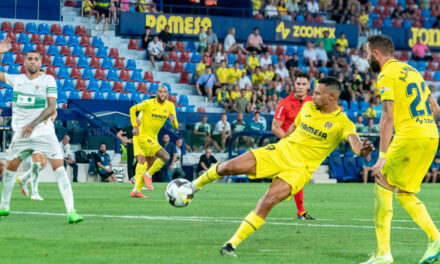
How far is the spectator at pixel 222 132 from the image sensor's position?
28469mm

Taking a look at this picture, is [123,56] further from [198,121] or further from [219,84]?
[198,121]

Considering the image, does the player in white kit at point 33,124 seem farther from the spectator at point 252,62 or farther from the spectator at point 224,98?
the spectator at point 252,62

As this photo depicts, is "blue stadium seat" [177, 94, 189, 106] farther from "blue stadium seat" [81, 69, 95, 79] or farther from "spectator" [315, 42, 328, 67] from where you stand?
"spectator" [315, 42, 328, 67]

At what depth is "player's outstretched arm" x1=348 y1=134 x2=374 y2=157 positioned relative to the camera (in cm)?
833

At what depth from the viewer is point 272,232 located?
426 inches

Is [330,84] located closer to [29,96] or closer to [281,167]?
[281,167]

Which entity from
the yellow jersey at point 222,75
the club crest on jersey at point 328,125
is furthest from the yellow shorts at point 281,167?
the yellow jersey at point 222,75

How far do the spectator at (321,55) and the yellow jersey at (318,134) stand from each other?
90.9ft

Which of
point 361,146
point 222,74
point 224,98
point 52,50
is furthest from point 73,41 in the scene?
point 361,146

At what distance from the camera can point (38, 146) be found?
11352 millimetres

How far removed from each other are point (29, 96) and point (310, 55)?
26.1 meters

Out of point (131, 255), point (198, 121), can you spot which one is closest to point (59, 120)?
point (198, 121)

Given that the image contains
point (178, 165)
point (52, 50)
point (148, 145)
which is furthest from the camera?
point (52, 50)

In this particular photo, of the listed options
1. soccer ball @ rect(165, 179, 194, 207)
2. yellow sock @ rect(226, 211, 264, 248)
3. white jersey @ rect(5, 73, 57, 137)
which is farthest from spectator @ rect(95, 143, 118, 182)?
yellow sock @ rect(226, 211, 264, 248)
